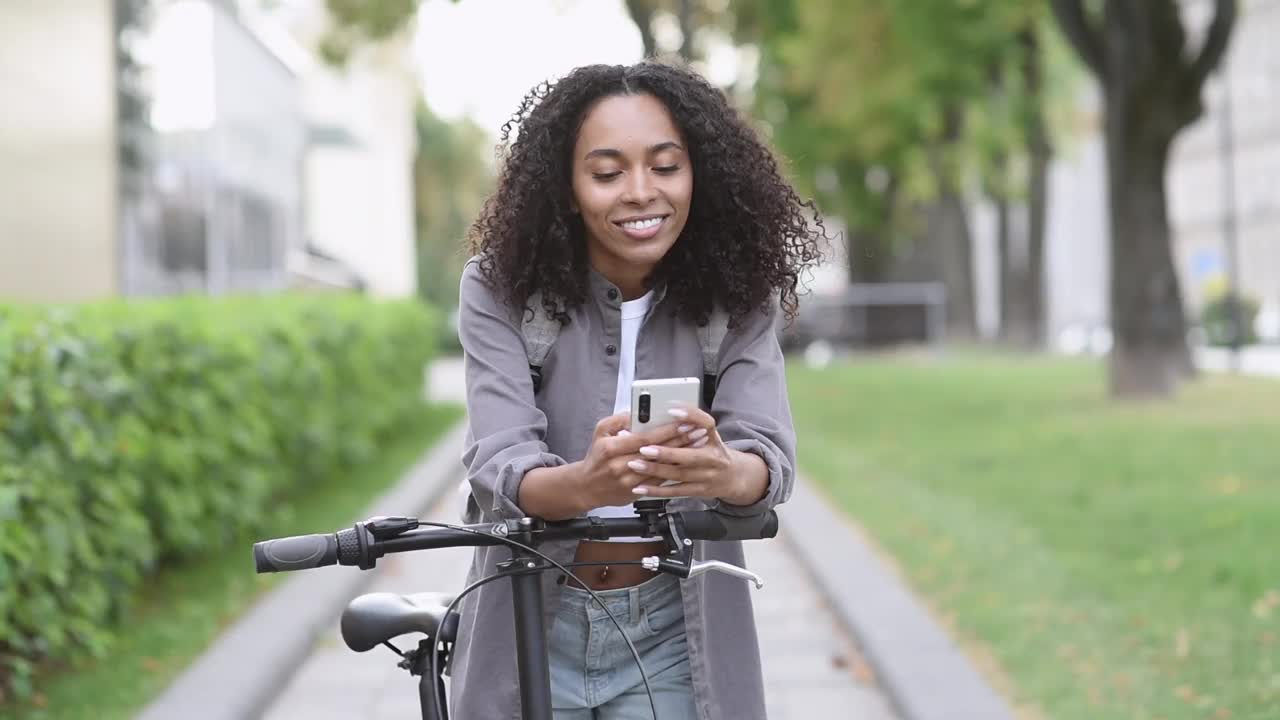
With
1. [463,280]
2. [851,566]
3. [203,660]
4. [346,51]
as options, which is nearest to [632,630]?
[463,280]

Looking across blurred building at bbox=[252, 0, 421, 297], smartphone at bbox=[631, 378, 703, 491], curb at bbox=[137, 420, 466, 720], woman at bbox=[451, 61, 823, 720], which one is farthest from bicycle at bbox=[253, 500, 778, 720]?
blurred building at bbox=[252, 0, 421, 297]

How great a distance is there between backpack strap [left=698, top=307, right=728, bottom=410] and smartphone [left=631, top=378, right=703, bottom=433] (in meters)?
0.50

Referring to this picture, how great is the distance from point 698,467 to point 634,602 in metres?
0.48

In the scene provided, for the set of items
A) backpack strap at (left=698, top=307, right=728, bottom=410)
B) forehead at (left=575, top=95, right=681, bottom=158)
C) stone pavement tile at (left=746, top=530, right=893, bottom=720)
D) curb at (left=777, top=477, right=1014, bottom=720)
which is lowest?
stone pavement tile at (left=746, top=530, right=893, bottom=720)

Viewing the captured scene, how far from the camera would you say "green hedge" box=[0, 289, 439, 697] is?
567 cm

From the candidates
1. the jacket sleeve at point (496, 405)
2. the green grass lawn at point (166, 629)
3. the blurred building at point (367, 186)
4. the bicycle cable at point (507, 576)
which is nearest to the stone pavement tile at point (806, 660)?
the green grass lawn at point (166, 629)

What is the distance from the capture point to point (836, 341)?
3606 centimetres

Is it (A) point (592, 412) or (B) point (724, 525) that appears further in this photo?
(A) point (592, 412)

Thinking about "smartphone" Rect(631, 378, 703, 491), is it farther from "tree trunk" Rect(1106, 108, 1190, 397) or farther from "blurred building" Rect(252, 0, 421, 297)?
"blurred building" Rect(252, 0, 421, 297)

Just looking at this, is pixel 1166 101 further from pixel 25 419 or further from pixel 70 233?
pixel 25 419

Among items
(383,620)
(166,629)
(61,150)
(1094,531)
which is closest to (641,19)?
(61,150)

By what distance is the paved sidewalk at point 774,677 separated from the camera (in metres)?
6.30

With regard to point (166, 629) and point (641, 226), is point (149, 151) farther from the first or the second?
point (641, 226)

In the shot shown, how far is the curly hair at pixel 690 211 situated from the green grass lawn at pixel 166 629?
3784 millimetres
